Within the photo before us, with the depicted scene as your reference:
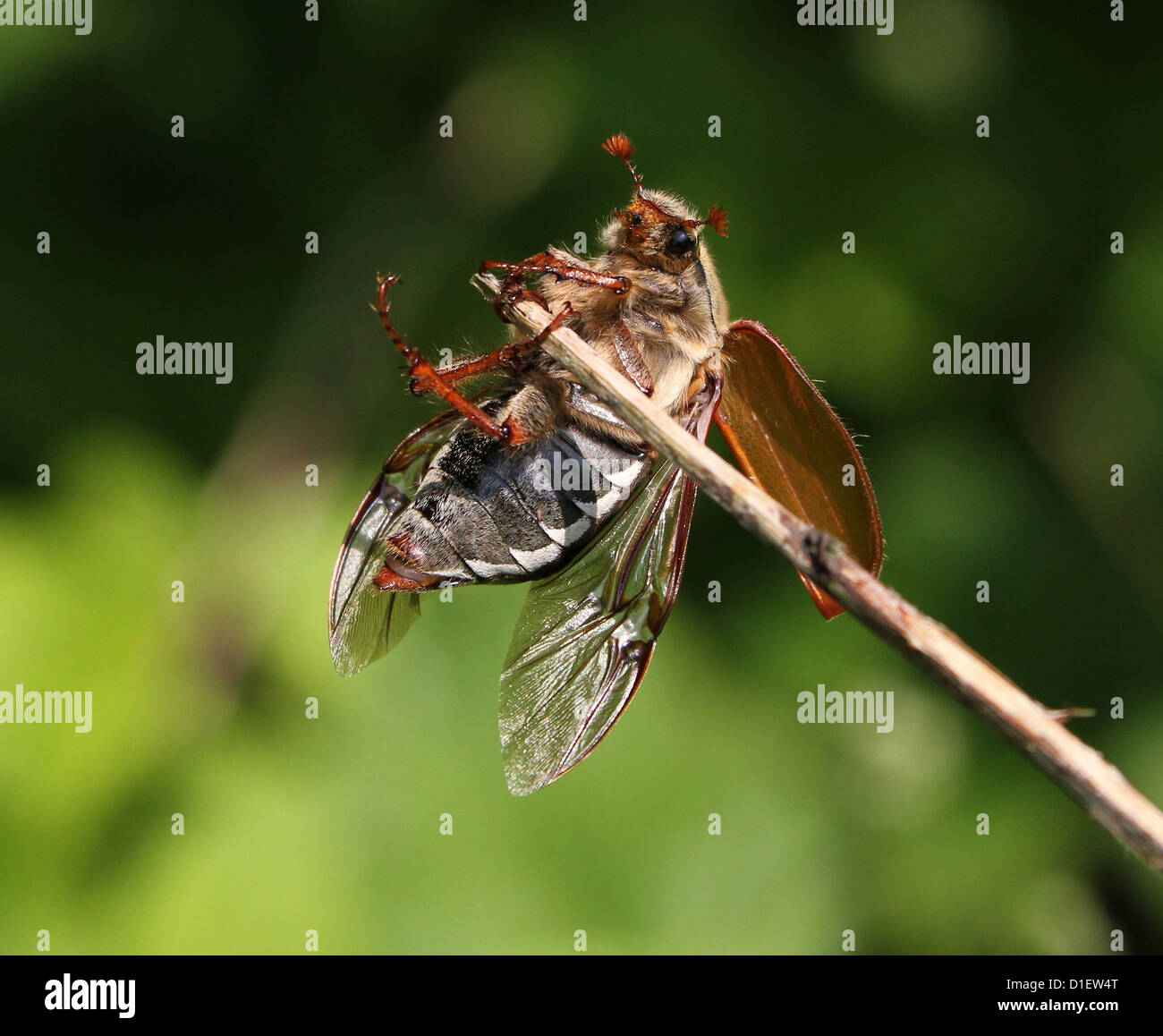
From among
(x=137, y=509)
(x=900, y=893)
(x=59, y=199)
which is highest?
(x=59, y=199)

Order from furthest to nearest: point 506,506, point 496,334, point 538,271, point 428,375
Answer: point 496,334, point 538,271, point 506,506, point 428,375

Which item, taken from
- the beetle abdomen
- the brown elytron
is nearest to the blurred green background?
the brown elytron

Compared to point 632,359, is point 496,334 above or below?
above

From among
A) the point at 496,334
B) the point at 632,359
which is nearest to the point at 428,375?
the point at 632,359

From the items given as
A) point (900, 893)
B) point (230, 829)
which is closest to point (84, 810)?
point (230, 829)

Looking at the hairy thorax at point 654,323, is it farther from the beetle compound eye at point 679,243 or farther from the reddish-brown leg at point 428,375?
the reddish-brown leg at point 428,375

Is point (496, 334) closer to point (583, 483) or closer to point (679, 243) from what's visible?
point (679, 243)

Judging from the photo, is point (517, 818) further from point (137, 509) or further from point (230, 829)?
point (137, 509)
